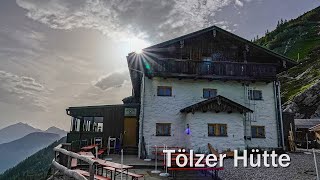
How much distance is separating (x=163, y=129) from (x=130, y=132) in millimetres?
3812

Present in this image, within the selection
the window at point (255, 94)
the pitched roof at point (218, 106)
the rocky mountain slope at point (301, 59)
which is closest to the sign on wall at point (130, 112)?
the pitched roof at point (218, 106)

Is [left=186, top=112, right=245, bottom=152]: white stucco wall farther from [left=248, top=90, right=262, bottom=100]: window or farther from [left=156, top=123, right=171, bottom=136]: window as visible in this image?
[left=248, top=90, right=262, bottom=100]: window

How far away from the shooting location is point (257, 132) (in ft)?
66.9

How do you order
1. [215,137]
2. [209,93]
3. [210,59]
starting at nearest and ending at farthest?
1. [215,137]
2. [209,93]
3. [210,59]

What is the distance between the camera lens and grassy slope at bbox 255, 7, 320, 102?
62375 millimetres

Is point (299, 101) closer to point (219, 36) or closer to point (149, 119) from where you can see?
point (219, 36)

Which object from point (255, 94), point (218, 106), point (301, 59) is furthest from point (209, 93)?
point (301, 59)

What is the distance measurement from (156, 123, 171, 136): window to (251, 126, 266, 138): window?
22.2ft

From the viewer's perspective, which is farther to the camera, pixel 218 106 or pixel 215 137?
pixel 218 106

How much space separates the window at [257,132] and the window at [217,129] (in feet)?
10.9

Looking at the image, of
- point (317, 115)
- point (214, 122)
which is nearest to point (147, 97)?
point (214, 122)

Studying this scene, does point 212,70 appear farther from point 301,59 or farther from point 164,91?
point 301,59

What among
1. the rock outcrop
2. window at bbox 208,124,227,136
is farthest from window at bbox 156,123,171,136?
the rock outcrop

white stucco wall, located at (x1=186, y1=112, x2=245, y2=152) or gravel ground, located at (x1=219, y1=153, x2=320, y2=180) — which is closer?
gravel ground, located at (x1=219, y1=153, x2=320, y2=180)
